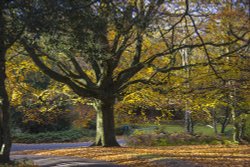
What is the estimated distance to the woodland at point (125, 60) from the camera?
32.2 feet

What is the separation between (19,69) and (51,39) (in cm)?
1049

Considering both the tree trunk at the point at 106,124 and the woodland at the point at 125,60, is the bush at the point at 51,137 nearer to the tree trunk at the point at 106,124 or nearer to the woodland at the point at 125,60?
the woodland at the point at 125,60

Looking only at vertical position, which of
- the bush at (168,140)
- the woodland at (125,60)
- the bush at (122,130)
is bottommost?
the bush at (168,140)

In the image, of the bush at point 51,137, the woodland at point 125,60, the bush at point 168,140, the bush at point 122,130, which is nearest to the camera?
the woodland at point 125,60

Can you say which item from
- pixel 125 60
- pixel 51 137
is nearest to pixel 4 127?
pixel 125 60

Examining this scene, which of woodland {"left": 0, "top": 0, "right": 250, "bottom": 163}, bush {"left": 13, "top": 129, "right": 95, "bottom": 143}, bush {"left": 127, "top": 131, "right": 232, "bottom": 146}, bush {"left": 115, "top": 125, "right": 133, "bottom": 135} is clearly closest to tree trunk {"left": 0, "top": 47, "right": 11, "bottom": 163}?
woodland {"left": 0, "top": 0, "right": 250, "bottom": 163}

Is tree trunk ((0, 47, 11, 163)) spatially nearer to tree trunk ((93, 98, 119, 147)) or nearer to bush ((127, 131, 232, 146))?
tree trunk ((93, 98, 119, 147))

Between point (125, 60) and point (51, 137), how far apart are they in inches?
496

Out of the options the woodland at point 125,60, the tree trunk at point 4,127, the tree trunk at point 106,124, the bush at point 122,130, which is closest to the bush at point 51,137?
the woodland at point 125,60

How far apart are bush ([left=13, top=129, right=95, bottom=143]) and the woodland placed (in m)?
0.10

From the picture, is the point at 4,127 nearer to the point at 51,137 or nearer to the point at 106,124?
the point at 106,124

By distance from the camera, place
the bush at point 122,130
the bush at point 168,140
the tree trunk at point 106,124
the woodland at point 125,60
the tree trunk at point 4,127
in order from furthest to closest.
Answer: the bush at point 122,130, the bush at point 168,140, the tree trunk at point 106,124, the tree trunk at point 4,127, the woodland at point 125,60

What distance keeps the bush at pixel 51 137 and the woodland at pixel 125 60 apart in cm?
10

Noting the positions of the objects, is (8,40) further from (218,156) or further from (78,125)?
(78,125)
